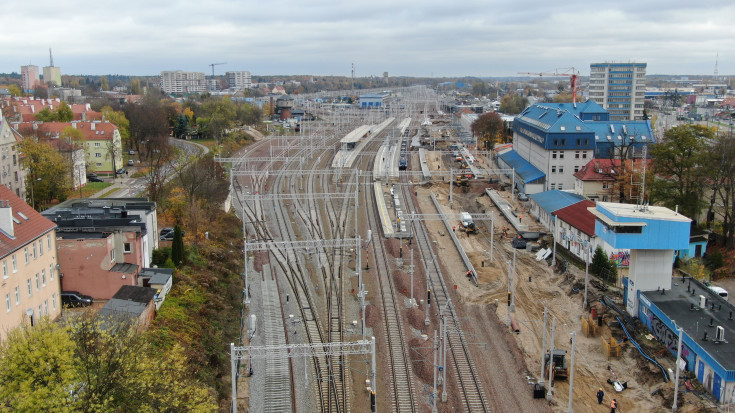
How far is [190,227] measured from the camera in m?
38.7

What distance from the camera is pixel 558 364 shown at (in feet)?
Result: 80.2

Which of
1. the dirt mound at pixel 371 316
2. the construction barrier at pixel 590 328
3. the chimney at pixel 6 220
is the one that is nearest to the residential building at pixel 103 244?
the chimney at pixel 6 220

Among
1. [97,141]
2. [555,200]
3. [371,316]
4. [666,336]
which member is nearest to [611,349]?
[666,336]

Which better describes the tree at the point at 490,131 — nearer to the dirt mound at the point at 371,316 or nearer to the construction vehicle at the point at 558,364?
the dirt mound at the point at 371,316

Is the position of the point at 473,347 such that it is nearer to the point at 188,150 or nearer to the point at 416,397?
the point at 416,397

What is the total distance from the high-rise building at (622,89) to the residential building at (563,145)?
181 feet

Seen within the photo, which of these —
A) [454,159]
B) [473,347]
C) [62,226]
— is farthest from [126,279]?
[454,159]

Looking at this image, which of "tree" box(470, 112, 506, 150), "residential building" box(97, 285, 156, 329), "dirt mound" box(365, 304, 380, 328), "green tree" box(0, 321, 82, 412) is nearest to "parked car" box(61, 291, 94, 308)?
"residential building" box(97, 285, 156, 329)

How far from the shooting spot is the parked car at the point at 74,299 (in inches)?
1056

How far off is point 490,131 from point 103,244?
59.9 meters

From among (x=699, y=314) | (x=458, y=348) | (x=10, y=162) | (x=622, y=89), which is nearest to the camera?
(x=699, y=314)

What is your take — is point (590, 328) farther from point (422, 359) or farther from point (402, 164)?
point (402, 164)

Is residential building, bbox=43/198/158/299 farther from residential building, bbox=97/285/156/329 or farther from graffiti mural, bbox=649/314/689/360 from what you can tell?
graffiti mural, bbox=649/314/689/360

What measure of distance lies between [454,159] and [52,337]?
6172 cm
